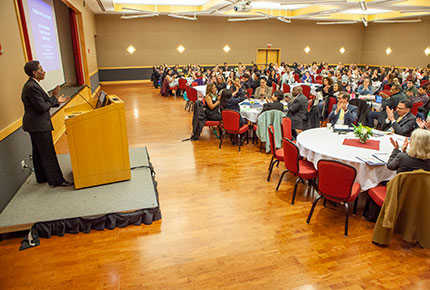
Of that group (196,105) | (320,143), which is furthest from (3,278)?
(196,105)

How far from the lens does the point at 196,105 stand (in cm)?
658

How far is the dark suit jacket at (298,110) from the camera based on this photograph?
598 cm

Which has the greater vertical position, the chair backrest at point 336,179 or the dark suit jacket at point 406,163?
the dark suit jacket at point 406,163

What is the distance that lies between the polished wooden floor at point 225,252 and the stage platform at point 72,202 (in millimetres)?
239

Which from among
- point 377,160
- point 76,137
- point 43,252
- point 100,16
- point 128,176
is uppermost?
point 100,16

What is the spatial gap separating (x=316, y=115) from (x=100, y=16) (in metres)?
16.0

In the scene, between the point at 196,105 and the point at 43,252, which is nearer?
the point at 43,252

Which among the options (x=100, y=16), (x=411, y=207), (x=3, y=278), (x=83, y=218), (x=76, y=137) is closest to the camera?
(x=3, y=278)

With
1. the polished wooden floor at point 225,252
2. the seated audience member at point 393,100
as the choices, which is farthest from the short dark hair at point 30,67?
the seated audience member at point 393,100

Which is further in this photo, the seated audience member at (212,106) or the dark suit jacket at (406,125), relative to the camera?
the seated audience member at (212,106)

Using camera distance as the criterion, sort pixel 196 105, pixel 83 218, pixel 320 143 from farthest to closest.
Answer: pixel 196 105 < pixel 320 143 < pixel 83 218

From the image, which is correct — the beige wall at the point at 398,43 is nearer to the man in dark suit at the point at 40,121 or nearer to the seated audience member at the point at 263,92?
the seated audience member at the point at 263,92

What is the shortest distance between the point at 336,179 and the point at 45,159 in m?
3.67

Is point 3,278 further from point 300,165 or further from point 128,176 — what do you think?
point 300,165
